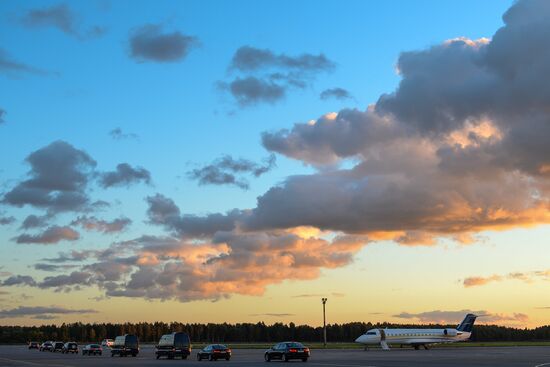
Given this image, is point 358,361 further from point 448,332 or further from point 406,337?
point 448,332

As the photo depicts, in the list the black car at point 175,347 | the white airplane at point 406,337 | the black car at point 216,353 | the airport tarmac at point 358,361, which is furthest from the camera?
the white airplane at point 406,337

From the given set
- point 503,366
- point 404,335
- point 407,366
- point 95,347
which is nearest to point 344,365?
point 407,366

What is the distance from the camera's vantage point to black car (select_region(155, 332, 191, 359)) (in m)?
78.3

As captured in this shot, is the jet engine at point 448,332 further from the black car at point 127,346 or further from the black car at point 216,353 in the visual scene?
the black car at point 216,353

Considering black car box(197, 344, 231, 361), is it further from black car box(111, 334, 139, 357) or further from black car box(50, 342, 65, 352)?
black car box(50, 342, 65, 352)

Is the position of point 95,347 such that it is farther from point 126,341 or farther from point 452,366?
point 452,366

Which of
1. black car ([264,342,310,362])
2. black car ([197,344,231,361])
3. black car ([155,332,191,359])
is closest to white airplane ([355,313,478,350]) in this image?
black car ([155,332,191,359])

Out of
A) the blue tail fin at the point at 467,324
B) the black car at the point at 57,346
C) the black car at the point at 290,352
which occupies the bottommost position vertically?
the black car at the point at 57,346

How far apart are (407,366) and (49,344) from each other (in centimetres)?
10004

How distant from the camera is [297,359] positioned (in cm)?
6800

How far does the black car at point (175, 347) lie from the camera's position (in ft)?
257

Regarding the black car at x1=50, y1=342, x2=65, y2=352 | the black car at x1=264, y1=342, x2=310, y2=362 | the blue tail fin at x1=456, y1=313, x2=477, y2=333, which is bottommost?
the black car at x1=50, y1=342, x2=65, y2=352

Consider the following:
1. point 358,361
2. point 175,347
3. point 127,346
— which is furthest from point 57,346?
point 358,361

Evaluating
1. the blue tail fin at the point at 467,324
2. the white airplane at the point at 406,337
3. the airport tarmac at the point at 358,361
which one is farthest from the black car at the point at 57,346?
the blue tail fin at the point at 467,324
